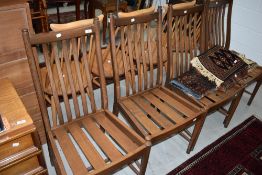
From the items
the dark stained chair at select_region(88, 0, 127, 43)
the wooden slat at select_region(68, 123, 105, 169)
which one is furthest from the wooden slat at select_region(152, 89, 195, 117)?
the dark stained chair at select_region(88, 0, 127, 43)

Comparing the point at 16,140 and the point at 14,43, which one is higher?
the point at 14,43

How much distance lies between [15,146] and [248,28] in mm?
2919

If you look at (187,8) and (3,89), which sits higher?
(187,8)

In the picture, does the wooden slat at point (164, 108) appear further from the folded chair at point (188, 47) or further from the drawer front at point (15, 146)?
the drawer front at point (15, 146)

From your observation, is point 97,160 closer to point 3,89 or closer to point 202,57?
point 3,89

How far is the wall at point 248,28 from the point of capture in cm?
281

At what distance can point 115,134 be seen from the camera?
1.52 m

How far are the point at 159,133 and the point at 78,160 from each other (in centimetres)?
53

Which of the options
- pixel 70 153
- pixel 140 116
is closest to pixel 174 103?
pixel 140 116

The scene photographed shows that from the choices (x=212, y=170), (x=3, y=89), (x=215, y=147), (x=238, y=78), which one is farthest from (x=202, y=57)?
(x=3, y=89)

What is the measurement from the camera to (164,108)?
177cm

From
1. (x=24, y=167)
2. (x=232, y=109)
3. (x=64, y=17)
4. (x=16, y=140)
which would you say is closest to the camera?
(x=16, y=140)

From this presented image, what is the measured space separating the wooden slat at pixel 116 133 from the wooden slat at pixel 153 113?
29 cm

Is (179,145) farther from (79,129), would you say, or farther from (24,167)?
(24,167)
